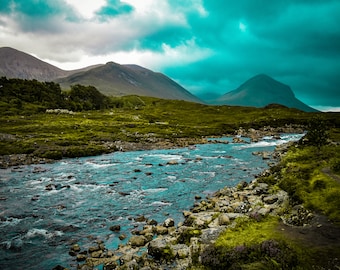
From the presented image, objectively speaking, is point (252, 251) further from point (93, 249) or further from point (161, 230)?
point (93, 249)

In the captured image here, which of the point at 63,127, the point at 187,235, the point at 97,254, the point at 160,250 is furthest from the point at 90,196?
the point at 63,127

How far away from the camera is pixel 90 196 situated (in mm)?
28641

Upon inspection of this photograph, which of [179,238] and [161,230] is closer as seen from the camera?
→ [179,238]

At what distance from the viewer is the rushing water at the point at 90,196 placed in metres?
18.4

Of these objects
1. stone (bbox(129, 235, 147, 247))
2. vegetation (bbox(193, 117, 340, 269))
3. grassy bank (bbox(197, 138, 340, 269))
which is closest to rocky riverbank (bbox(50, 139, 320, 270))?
stone (bbox(129, 235, 147, 247))

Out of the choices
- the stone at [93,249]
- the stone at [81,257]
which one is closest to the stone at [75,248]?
the stone at [93,249]

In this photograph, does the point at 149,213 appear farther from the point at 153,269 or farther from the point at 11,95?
the point at 11,95

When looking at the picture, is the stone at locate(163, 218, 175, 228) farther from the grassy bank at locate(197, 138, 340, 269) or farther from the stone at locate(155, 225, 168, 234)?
the grassy bank at locate(197, 138, 340, 269)

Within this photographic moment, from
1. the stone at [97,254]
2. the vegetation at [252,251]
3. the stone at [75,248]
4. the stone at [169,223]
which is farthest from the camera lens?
the stone at [169,223]

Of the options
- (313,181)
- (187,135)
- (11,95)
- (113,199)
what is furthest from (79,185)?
(11,95)

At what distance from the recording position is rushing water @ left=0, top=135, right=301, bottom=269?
18.4 metres

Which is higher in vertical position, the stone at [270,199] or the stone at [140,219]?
the stone at [270,199]

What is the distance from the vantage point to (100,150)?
57500mm

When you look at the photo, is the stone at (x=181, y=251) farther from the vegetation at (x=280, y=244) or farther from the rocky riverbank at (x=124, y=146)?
the rocky riverbank at (x=124, y=146)
